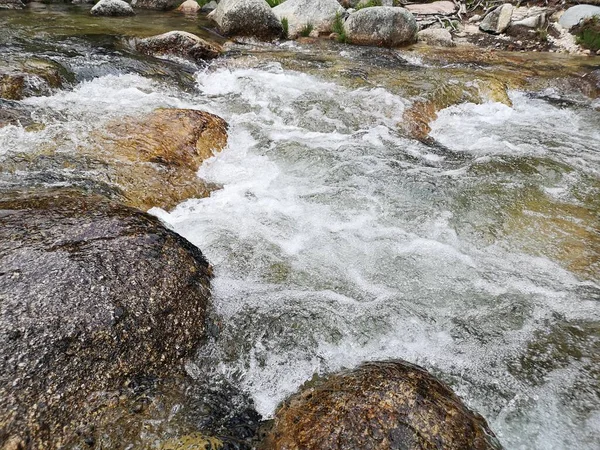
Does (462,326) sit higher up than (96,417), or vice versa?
(96,417)

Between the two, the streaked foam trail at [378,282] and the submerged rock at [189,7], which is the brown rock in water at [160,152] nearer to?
the streaked foam trail at [378,282]

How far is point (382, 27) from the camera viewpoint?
39.2 feet

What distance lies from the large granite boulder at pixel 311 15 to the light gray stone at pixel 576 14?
276 inches

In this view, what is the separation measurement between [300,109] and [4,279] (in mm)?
5806

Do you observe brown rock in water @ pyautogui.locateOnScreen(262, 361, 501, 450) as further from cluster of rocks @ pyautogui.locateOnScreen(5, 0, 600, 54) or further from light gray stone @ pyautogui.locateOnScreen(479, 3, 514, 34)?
light gray stone @ pyautogui.locateOnScreen(479, 3, 514, 34)

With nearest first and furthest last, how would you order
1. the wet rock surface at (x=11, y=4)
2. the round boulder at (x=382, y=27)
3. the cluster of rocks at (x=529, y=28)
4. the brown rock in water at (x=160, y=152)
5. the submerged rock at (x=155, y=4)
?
the brown rock in water at (x=160, y=152) < the round boulder at (x=382, y=27) < the cluster of rocks at (x=529, y=28) < the wet rock surface at (x=11, y=4) < the submerged rock at (x=155, y=4)

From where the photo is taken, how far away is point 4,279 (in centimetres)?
263

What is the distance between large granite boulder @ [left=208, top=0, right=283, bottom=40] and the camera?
11.9m

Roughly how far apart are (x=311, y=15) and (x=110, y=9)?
6.99 m

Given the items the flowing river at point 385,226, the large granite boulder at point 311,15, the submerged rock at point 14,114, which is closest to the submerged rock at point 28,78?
the flowing river at point 385,226

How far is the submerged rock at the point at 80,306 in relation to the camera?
230cm

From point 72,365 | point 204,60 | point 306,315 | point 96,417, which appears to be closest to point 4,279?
point 72,365

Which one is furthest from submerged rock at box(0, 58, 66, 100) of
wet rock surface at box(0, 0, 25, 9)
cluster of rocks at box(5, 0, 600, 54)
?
wet rock surface at box(0, 0, 25, 9)

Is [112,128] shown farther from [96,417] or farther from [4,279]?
[96,417]
